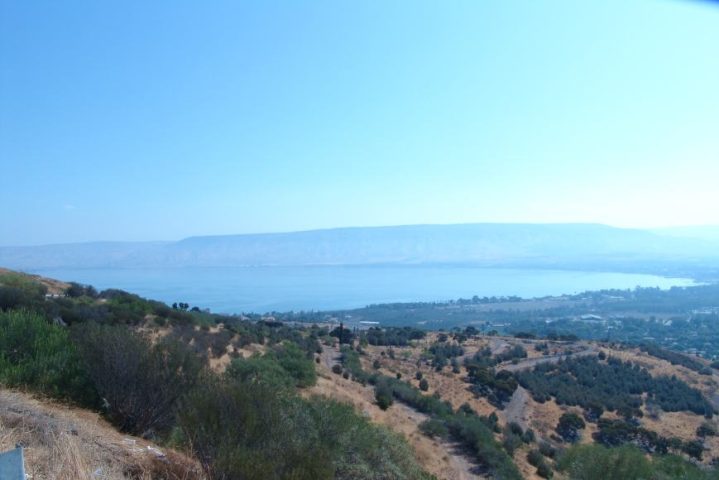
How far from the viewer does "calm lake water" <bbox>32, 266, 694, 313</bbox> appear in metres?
98.2

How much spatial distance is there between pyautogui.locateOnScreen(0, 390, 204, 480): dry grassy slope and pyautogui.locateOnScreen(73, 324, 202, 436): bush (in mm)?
1795

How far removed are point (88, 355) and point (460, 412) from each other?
17087 mm

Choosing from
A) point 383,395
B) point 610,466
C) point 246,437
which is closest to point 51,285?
point 383,395

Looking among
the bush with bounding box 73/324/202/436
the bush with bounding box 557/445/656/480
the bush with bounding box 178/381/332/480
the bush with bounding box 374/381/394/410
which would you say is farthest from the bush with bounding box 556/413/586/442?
the bush with bounding box 178/381/332/480

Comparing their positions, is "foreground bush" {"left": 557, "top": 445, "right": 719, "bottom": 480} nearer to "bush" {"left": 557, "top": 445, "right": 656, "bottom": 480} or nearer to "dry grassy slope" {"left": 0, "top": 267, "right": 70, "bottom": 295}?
"bush" {"left": 557, "top": 445, "right": 656, "bottom": 480}

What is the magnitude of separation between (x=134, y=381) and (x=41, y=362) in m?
1.49

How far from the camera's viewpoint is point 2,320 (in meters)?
10.8

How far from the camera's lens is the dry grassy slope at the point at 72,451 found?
5.08 m

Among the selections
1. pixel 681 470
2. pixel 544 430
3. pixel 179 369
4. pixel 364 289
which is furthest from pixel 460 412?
pixel 364 289

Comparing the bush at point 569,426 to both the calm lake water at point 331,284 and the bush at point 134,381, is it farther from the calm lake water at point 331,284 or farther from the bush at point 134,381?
the calm lake water at point 331,284

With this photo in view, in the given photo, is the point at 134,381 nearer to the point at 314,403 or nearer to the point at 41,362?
the point at 41,362

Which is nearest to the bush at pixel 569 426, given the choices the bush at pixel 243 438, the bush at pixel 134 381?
the bush at pixel 134 381

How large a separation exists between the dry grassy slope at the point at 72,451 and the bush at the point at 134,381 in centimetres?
180

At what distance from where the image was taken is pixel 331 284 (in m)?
145
